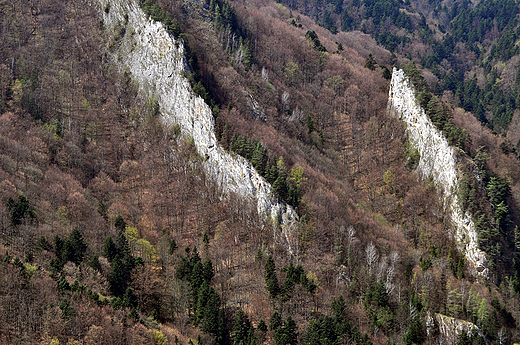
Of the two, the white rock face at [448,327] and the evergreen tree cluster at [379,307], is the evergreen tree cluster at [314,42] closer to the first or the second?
the evergreen tree cluster at [379,307]

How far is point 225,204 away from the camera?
94500mm

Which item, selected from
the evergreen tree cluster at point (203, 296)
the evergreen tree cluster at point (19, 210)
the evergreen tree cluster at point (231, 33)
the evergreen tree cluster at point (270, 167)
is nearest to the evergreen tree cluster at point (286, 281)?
the evergreen tree cluster at point (203, 296)

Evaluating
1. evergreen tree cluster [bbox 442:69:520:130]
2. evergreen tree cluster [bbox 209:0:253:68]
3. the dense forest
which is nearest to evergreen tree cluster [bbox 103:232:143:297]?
the dense forest

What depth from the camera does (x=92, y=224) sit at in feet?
291

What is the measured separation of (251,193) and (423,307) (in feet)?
107

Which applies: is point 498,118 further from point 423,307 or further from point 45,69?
point 45,69

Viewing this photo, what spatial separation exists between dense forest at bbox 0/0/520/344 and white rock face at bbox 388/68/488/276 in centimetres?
148

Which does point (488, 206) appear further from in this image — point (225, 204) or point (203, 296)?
point (203, 296)

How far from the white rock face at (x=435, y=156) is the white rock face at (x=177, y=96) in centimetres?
3056

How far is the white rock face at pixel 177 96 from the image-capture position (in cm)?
9181

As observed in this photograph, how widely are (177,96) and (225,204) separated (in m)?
25.5

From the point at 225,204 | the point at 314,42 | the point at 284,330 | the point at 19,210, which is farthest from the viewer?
the point at 314,42

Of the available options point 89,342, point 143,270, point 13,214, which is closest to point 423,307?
point 143,270

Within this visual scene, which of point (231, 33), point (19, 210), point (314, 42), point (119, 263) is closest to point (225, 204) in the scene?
point (119, 263)
